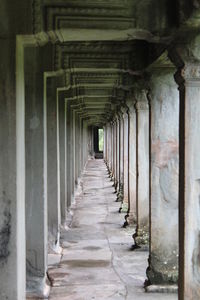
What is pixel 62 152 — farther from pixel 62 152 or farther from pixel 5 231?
pixel 5 231

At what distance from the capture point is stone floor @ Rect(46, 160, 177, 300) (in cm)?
714

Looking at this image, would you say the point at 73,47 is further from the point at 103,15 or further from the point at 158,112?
the point at 103,15

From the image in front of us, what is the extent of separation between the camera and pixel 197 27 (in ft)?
15.5

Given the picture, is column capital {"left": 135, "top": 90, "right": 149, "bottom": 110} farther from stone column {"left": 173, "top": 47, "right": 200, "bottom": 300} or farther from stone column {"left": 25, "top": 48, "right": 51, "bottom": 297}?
stone column {"left": 173, "top": 47, "right": 200, "bottom": 300}

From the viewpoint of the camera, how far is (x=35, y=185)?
6.98 m

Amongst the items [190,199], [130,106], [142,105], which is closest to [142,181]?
[142,105]

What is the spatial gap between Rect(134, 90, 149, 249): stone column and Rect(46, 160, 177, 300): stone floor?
1.24 feet

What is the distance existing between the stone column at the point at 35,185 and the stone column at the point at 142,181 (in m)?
3.05

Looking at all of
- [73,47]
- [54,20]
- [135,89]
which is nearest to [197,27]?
[54,20]

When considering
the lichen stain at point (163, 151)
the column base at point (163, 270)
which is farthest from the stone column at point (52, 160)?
the column base at point (163, 270)

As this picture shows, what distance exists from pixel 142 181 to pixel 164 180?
2.59 meters

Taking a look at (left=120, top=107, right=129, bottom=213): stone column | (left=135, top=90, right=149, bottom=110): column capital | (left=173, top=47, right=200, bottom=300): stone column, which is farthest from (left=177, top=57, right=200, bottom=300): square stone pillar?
(left=120, top=107, right=129, bottom=213): stone column

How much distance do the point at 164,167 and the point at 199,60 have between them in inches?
99.1

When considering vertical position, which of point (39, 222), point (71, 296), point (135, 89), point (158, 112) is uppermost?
point (135, 89)
